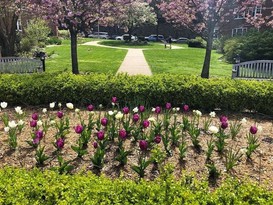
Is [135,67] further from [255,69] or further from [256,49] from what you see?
[256,49]

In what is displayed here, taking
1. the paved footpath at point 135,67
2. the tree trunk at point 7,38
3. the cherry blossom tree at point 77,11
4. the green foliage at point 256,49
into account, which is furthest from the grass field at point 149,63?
the tree trunk at point 7,38

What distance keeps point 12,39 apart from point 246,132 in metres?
17.1

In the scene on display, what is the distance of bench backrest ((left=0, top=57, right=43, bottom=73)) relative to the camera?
39.9 ft

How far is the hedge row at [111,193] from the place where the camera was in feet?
9.20

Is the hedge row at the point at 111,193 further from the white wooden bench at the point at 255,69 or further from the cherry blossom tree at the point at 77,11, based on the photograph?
the white wooden bench at the point at 255,69

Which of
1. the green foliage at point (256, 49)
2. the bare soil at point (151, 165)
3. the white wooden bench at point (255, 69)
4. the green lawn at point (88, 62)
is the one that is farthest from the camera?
the green foliage at point (256, 49)

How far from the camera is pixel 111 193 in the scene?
288cm

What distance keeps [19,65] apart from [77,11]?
3.63 m

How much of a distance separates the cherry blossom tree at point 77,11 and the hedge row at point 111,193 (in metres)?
8.21

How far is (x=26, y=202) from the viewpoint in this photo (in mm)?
2723

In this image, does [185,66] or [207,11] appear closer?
[207,11]

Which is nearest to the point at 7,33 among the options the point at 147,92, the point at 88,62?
the point at 88,62

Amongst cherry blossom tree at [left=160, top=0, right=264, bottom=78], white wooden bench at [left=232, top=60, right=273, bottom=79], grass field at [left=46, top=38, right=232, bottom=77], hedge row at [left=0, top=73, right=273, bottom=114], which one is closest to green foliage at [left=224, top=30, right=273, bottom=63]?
grass field at [left=46, top=38, right=232, bottom=77]

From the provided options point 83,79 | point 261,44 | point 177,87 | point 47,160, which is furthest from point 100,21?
point 261,44
